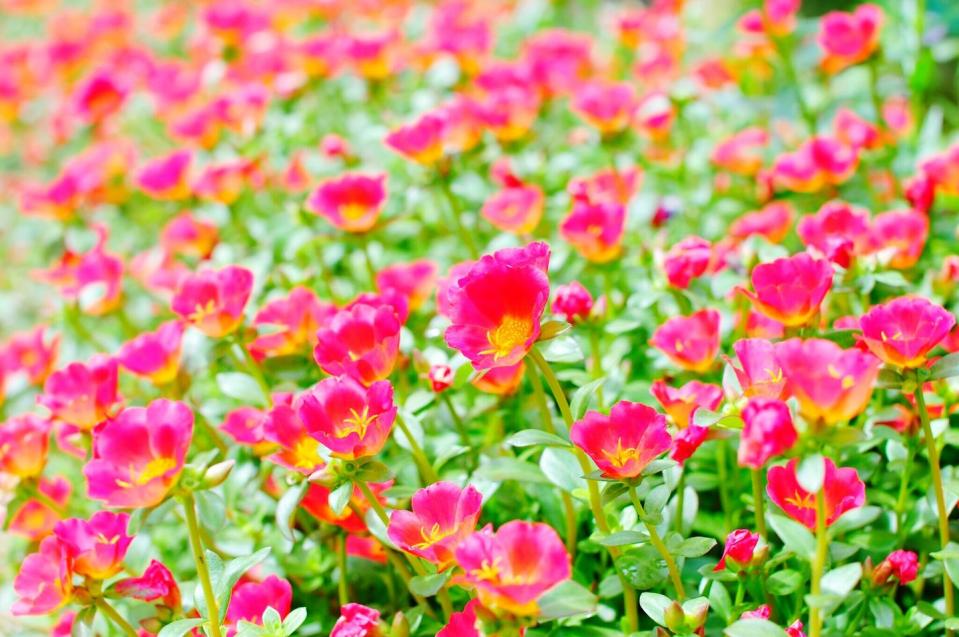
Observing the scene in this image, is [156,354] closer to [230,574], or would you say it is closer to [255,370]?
[255,370]

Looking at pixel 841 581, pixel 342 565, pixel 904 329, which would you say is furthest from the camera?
pixel 342 565

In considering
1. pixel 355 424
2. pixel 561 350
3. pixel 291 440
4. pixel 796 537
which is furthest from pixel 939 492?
pixel 291 440

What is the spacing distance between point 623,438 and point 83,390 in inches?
36.3

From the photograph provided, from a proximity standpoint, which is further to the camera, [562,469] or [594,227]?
[594,227]

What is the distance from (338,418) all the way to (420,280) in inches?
29.9

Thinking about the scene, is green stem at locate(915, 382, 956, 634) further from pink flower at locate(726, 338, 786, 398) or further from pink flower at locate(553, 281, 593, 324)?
pink flower at locate(553, 281, 593, 324)

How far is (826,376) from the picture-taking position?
3.55 ft

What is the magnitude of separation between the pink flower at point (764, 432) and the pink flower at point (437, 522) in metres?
0.37

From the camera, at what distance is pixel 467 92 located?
300 cm

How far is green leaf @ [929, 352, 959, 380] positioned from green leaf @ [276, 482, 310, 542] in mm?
888

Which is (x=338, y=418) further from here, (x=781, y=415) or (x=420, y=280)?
(x=420, y=280)

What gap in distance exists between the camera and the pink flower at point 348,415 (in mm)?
1324

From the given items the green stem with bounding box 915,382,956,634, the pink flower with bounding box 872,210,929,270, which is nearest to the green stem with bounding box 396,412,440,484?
the green stem with bounding box 915,382,956,634

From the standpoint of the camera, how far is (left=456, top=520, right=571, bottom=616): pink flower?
1111 mm
